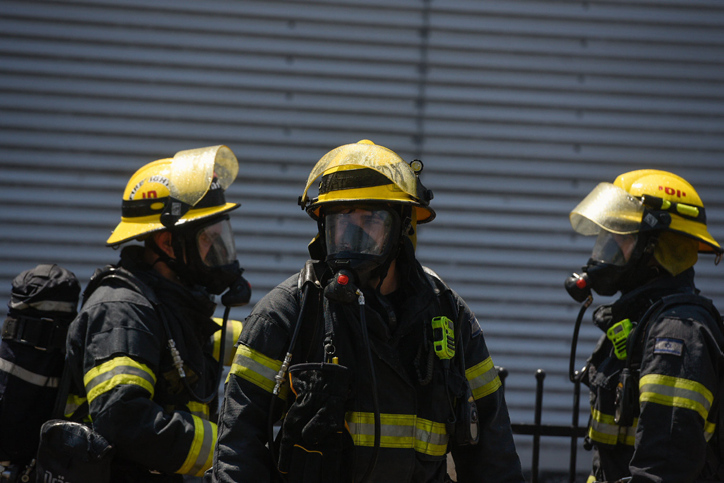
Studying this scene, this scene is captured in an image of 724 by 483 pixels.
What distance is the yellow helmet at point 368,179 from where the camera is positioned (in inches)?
Answer: 102

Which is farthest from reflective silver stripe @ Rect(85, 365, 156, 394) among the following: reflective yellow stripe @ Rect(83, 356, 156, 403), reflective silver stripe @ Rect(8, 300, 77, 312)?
reflective silver stripe @ Rect(8, 300, 77, 312)

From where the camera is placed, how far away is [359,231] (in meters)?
2.59

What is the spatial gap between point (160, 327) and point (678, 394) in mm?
2364

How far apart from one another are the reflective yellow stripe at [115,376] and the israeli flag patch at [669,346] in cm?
229

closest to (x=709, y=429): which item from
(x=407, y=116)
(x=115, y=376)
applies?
(x=115, y=376)

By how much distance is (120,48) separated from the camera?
246 inches

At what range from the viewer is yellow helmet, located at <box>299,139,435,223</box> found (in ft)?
8.53

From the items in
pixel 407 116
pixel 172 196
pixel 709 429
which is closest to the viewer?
pixel 709 429

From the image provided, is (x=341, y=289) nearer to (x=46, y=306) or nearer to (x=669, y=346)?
(x=669, y=346)

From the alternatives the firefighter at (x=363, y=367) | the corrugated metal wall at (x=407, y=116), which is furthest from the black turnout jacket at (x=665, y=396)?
the corrugated metal wall at (x=407, y=116)

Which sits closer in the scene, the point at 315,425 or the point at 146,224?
the point at 315,425

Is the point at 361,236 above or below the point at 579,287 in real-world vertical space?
above

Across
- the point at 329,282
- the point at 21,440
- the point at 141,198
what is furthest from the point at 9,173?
the point at 329,282

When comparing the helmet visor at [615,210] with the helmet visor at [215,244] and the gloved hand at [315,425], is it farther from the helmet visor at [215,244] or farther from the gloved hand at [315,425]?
the gloved hand at [315,425]
